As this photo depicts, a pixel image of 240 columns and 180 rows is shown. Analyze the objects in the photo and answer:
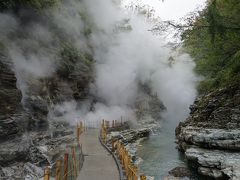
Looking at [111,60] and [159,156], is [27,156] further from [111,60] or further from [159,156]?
[111,60]

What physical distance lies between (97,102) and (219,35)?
22.2 metres

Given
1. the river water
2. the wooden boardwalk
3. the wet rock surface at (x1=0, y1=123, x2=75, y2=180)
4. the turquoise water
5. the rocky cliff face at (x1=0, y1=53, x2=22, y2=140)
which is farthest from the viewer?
the turquoise water

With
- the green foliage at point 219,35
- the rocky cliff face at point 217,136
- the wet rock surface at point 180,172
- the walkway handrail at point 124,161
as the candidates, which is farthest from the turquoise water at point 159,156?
the green foliage at point 219,35

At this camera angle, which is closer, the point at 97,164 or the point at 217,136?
the point at 97,164

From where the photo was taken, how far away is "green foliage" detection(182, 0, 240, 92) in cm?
1319

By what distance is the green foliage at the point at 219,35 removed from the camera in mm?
13194

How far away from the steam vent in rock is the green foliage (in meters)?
0.06

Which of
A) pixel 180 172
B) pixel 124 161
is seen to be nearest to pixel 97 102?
pixel 180 172

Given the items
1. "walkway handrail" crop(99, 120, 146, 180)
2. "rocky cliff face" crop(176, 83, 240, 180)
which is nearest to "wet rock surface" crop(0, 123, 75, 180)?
"walkway handrail" crop(99, 120, 146, 180)

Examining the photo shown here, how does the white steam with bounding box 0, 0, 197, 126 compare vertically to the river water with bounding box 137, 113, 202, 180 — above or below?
above

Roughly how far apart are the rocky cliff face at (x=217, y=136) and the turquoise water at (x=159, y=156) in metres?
1.21

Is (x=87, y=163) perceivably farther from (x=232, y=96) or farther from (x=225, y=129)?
(x=232, y=96)

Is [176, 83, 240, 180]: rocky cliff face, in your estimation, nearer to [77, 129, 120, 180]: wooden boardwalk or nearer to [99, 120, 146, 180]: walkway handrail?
[99, 120, 146, 180]: walkway handrail

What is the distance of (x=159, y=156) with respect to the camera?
22500mm
